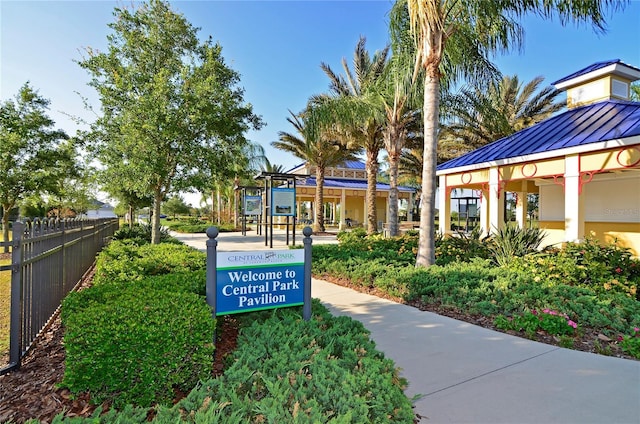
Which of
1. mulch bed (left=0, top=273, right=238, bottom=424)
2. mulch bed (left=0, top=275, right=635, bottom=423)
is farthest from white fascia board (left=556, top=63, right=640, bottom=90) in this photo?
mulch bed (left=0, top=273, right=238, bottom=424)

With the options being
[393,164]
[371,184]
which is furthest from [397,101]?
[371,184]

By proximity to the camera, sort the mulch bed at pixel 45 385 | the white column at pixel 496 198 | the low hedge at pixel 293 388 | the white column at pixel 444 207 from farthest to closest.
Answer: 1. the white column at pixel 444 207
2. the white column at pixel 496 198
3. the mulch bed at pixel 45 385
4. the low hedge at pixel 293 388

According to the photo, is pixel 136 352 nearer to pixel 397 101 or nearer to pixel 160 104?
pixel 160 104

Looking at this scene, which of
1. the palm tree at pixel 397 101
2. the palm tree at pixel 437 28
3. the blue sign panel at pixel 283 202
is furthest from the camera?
the blue sign panel at pixel 283 202

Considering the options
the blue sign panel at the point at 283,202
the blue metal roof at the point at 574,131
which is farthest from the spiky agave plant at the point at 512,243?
the blue sign panel at the point at 283,202

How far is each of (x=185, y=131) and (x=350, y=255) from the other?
583 centimetres

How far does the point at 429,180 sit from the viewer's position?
831 cm

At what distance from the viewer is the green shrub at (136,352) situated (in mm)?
2639

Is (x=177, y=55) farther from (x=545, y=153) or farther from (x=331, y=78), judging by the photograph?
(x=545, y=153)

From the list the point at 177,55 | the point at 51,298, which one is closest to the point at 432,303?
the point at 51,298

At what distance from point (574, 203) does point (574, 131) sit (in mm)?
2295

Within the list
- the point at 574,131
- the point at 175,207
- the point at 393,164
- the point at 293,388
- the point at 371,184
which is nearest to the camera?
the point at 293,388

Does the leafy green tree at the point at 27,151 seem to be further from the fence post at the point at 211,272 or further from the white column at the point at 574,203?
the white column at the point at 574,203

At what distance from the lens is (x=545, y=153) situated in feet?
32.5
